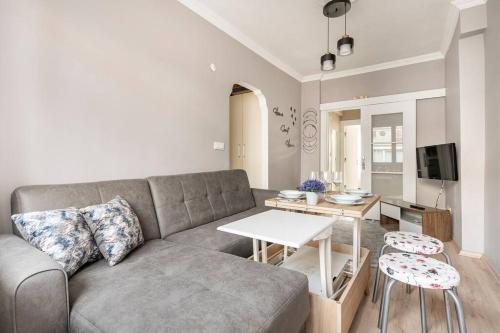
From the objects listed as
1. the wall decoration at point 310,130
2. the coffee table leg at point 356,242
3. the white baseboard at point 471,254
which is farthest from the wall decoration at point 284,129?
the white baseboard at point 471,254

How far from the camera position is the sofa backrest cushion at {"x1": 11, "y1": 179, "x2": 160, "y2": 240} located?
4.42 ft

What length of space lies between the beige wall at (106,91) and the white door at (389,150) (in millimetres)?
2682

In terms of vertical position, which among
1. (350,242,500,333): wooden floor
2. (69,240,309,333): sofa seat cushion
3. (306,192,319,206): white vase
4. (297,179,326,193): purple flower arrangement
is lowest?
(350,242,500,333): wooden floor

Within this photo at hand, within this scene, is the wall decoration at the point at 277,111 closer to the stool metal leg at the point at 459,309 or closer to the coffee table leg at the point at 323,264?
the coffee table leg at the point at 323,264

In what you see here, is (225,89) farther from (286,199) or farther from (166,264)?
(166,264)

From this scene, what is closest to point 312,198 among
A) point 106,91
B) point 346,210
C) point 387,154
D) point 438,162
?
point 346,210

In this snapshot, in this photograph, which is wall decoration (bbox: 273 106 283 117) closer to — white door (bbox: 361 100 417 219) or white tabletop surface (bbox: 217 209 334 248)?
white door (bbox: 361 100 417 219)

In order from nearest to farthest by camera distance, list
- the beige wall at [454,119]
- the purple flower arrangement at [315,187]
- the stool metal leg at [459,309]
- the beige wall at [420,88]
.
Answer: the stool metal leg at [459,309] < the purple flower arrangement at [315,187] < the beige wall at [454,119] < the beige wall at [420,88]

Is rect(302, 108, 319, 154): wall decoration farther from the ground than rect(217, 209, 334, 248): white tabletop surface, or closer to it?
farther from the ground

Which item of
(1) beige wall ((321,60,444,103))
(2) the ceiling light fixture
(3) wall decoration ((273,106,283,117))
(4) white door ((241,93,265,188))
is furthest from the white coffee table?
(1) beige wall ((321,60,444,103))

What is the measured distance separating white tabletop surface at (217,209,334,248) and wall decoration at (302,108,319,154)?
10.7 ft

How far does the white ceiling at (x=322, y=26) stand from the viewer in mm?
2543

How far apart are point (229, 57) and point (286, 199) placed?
2009 mm

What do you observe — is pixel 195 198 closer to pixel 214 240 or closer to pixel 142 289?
pixel 214 240
